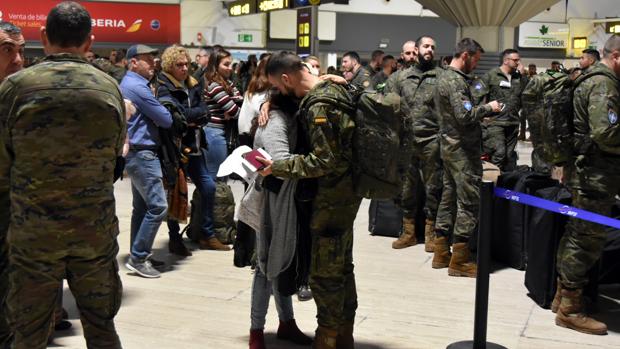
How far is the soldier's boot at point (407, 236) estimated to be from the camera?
23.7 feet

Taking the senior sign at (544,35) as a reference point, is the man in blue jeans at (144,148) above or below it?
below

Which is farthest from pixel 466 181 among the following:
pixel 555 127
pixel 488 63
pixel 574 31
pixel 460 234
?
pixel 574 31

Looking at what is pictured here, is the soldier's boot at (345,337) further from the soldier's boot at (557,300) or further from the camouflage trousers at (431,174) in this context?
the camouflage trousers at (431,174)

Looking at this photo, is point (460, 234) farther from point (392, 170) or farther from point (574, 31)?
point (574, 31)

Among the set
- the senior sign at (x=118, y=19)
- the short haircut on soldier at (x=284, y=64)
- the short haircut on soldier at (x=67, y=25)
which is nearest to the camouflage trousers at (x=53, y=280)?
the short haircut on soldier at (x=67, y=25)

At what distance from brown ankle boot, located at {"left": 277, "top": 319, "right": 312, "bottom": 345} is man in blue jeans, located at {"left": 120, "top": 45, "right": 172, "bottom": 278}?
185 centimetres

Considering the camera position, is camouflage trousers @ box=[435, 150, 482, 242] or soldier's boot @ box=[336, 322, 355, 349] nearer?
soldier's boot @ box=[336, 322, 355, 349]

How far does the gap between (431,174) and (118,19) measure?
17946 mm

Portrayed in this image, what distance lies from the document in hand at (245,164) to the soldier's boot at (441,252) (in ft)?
9.25

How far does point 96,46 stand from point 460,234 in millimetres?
18797

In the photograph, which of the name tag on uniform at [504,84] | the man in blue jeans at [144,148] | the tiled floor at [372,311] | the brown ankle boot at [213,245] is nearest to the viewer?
the tiled floor at [372,311]

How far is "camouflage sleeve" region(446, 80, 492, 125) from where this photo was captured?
19.6 feet

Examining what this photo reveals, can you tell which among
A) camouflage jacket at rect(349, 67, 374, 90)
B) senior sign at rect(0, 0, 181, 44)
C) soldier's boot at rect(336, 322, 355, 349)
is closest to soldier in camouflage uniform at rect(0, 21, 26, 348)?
soldier's boot at rect(336, 322, 355, 349)

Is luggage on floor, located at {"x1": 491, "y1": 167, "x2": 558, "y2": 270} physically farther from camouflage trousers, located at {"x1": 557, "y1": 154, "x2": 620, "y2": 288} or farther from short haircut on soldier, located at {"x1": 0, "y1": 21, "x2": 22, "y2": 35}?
short haircut on soldier, located at {"x1": 0, "y1": 21, "x2": 22, "y2": 35}
